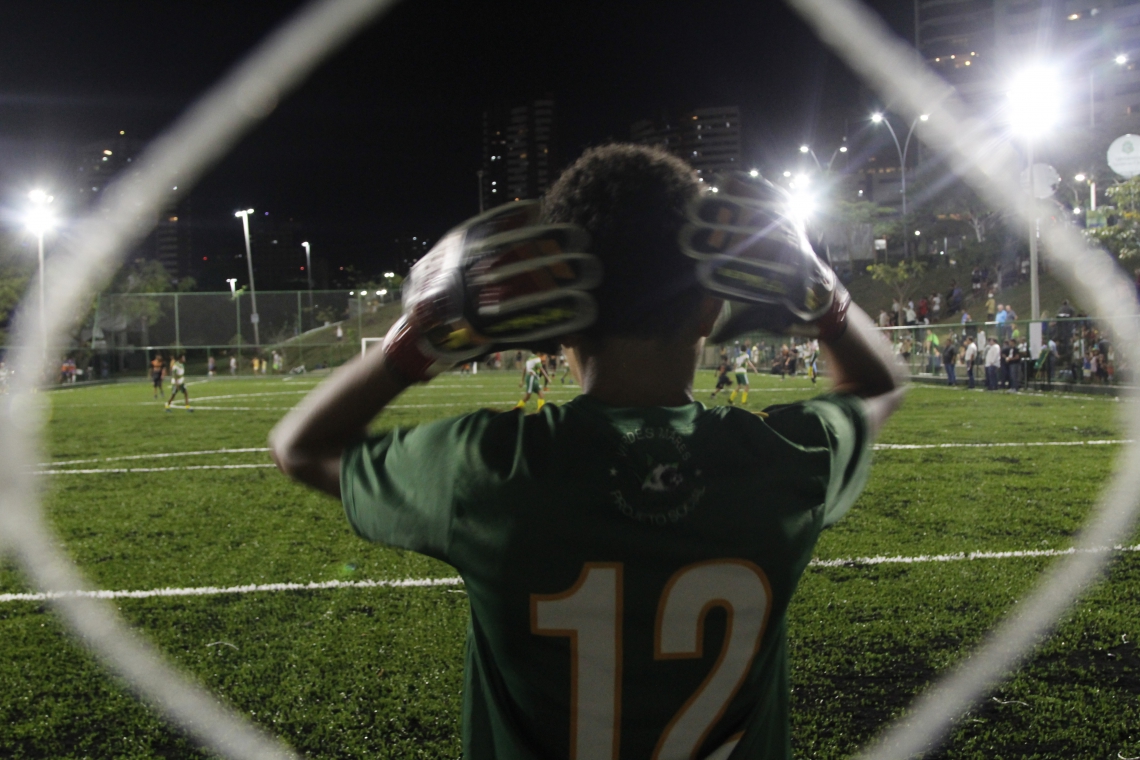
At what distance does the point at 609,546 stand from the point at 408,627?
4049 millimetres

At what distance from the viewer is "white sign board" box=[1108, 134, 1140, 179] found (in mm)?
26797

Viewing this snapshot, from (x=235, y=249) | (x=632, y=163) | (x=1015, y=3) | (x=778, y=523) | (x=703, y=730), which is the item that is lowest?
(x=703, y=730)

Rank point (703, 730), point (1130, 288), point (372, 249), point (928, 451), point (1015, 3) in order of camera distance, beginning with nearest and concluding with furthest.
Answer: point (703, 730) < point (928, 451) < point (1130, 288) < point (1015, 3) < point (372, 249)

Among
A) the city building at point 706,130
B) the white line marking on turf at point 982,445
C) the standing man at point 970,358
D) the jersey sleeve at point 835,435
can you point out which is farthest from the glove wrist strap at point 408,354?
the city building at point 706,130

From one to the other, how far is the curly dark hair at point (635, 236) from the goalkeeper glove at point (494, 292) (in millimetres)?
46

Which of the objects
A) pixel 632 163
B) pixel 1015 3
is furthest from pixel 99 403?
pixel 1015 3

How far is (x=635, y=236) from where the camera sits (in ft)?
4.24

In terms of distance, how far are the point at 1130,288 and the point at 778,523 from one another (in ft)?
108

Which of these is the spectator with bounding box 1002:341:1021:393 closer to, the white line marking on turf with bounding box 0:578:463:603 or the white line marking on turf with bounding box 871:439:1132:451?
the white line marking on turf with bounding box 871:439:1132:451

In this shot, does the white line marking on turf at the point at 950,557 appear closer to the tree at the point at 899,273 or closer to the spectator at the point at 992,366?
the spectator at the point at 992,366

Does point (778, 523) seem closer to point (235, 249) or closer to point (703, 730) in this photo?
point (703, 730)

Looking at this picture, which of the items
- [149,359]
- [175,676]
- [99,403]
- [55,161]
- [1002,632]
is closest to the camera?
[175,676]

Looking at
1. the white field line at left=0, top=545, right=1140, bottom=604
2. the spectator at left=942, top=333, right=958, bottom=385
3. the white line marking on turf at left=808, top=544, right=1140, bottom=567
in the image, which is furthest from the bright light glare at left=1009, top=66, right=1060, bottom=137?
the white field line at left=0, top=545, right=1140, bottom=604

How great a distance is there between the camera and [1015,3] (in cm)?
9544
